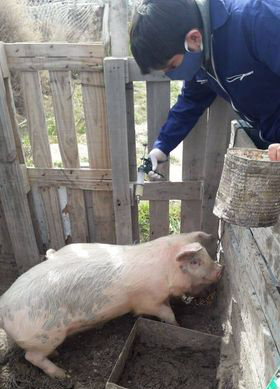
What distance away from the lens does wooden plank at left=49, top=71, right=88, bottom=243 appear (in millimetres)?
3373

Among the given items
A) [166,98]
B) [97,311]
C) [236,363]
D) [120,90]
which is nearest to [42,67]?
[120,90]

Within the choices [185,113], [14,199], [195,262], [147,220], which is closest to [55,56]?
[185,113]

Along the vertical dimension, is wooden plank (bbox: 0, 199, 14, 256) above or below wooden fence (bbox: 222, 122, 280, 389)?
below

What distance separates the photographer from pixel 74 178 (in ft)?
12.3

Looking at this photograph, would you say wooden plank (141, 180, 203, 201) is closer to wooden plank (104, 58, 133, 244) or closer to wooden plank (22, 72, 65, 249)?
wooden plank (104, 58, 133, 244)

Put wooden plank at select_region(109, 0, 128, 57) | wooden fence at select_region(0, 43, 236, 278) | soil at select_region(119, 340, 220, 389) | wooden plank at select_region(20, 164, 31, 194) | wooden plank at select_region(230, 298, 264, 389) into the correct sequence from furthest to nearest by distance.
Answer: wooden plank at select_region(109, 0, 128, 57)
wooden plank at select_region(20, 164, 31, 194)
wooden fence at select_region(0, 43, 236, 278)
soil at select_region(119, 340, 220, 389)
wooden plank at select_region(230, 298, 264, 389)

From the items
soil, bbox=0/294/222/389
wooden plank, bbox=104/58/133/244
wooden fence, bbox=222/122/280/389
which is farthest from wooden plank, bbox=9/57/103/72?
soil, bbox=0/294/222/389

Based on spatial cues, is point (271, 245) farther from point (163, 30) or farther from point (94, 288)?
point (94, 288)

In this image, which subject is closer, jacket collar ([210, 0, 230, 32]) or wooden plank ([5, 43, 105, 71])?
jacket collar ([210, 0, 230, 32])

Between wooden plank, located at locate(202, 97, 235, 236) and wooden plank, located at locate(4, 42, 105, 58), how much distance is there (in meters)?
1.01

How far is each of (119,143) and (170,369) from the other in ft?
5.82

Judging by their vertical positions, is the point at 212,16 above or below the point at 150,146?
above

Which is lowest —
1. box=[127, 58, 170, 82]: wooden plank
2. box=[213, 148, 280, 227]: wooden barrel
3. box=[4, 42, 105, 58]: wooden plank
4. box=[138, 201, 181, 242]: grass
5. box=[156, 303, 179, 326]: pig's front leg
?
box=[138, 201, 181, 242]: grass

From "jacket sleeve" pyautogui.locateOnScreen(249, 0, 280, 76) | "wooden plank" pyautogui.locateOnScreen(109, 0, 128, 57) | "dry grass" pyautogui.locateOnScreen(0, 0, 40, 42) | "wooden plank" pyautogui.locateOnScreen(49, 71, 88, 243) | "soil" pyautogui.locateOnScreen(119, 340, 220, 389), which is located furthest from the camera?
"dry grass" pyautogui.locateOnScreen(0, 0, 40, 42)
